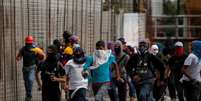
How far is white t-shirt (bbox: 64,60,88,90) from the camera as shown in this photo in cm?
1105

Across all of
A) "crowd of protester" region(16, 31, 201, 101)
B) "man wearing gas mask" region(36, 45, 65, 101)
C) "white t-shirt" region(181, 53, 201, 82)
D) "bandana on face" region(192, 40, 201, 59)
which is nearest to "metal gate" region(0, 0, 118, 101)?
"crowd of protester" region(16, 31, 201, 101)

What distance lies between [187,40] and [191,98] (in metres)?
12.8

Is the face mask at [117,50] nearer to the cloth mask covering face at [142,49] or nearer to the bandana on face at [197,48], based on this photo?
the cloth mask covering face at [142,49]

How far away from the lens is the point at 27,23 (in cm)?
1397

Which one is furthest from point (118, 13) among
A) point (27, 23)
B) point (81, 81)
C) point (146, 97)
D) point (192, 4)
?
point (192, 4)

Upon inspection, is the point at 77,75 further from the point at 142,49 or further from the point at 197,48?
the point at 197,48

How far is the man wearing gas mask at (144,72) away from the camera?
500 inches

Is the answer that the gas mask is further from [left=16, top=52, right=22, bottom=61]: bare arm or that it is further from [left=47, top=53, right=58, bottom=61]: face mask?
[left=16, top=52, right=22, bottom=61]: bare arm

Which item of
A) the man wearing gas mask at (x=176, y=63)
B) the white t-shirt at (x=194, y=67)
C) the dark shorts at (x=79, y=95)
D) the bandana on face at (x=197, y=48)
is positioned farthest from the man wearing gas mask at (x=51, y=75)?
the man wearing gas mask at (x=176, y=63)

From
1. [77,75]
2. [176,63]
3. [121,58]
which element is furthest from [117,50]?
[77,75]

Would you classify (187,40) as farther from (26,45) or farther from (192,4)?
(26,45)

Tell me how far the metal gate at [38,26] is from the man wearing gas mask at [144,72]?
273 cm

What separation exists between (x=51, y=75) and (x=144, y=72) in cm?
220

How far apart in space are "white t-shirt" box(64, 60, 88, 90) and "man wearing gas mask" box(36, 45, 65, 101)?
0.29 m
